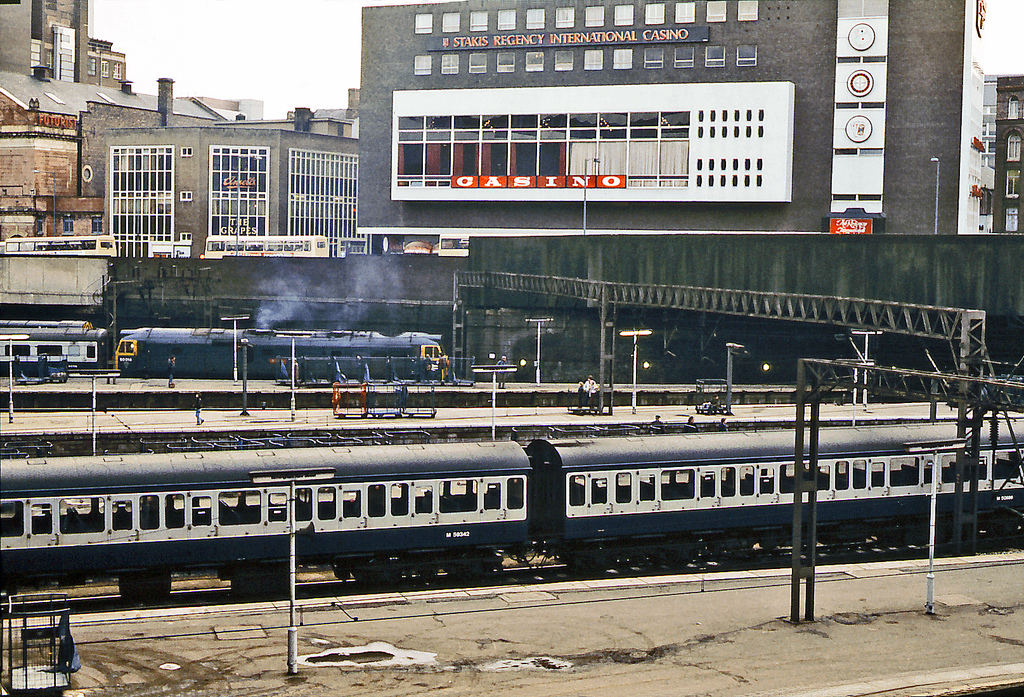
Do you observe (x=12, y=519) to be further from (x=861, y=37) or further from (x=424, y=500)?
(x=861, y=37)

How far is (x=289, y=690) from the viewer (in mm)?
19688

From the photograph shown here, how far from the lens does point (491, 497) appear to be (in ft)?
91.4

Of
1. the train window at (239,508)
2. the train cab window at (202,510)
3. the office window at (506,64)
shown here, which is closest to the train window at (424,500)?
the train window at (239,508)

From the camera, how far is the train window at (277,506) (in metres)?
26.0

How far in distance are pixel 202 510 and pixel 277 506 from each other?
169 cm

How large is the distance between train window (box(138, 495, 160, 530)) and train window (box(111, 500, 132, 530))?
0.73ft

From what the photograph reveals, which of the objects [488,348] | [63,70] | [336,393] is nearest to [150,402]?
[336,393]

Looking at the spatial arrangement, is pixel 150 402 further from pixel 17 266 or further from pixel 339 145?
pixel 339 145

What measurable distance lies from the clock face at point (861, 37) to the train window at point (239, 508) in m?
66.9

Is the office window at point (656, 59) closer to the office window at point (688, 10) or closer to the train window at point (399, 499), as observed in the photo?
the office window at point (688, 10)

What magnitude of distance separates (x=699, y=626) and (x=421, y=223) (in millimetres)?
67847

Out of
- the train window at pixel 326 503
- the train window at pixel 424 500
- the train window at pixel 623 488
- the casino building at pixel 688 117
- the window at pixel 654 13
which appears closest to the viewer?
the train window at pixel 326 503

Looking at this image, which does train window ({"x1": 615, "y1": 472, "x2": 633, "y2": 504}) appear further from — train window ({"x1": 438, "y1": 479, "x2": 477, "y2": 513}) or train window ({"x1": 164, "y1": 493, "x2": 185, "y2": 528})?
train window ({"x1": 164, "y1": 493, "x2": 185, "y2": 528})

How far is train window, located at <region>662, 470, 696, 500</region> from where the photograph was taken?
2947 cm
